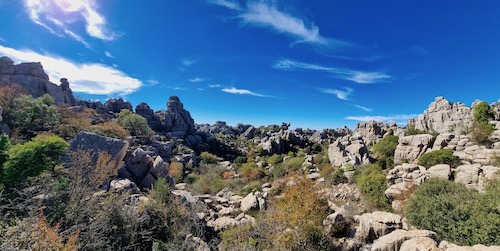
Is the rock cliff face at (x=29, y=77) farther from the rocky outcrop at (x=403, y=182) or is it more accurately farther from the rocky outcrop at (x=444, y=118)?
the rocky outcrop at (x=444, y=118)

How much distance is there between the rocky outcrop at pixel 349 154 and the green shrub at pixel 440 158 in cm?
752

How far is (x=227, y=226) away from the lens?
13.7 m

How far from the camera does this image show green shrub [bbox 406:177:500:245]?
970 centimetres

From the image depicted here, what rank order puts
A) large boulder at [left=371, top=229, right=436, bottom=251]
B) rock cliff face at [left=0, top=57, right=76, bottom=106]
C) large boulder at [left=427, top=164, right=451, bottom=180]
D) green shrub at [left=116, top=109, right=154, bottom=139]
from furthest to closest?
green shrub at [left=116, top=109, right=154, bottom=139] < rock cliff face at [left=0, top=57, right=76, bottom=106] < large boulder at [left=427, top=164, right=451, bottom=180] < large boulder at [left=371, top=229, right=436, bottom=251]

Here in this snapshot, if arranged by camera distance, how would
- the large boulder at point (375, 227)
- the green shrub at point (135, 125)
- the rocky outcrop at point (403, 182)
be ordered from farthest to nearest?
the green shrub at point (135, 125) → the rocky outcrop at point (403, 182) → the large boulder at point (375, 227)

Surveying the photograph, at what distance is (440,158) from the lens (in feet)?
74.7

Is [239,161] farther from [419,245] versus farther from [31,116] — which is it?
[419,245]

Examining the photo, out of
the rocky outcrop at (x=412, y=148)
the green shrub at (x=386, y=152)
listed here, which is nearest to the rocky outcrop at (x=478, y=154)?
the rocky outcrop at (x=412, y=148)

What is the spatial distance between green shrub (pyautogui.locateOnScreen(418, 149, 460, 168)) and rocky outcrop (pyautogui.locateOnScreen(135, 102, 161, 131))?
5518 centimetres

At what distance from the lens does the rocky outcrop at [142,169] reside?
64.0ft

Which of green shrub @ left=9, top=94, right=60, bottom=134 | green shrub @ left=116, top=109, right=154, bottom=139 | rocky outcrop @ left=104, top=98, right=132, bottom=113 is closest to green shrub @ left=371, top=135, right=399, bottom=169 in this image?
green shrub @ left=116, top=109, right=154, bottom=139

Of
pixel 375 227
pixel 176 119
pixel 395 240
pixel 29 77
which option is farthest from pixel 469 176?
pixel 29 77

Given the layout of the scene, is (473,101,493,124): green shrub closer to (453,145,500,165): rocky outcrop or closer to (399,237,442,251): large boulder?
(453,145,500,165): rocky outcrop

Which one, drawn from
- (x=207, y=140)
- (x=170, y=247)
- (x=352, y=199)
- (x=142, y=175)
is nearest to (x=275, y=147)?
(x=207, y=140)
